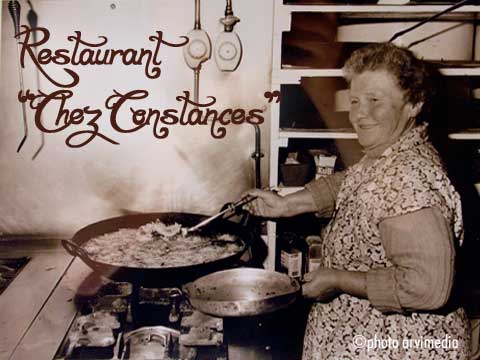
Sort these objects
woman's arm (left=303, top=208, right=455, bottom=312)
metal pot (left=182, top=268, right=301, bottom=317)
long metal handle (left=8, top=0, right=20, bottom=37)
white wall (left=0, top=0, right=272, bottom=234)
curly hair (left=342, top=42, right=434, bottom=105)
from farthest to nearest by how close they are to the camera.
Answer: white wall (left=0, top=0, right=272, bottom=234)
long metal handle (left=8, top=0, right=20, bottom=37)
metal pot (left=182, top=268, right=301, bottom=317)
curly hair (left=342, top=42, right=434, bottom=105)
woman's arm (left=303, top=208, right=455, bottom=312)

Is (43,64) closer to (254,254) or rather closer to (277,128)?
(277,128)

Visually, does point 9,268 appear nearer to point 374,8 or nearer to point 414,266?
point 414,266

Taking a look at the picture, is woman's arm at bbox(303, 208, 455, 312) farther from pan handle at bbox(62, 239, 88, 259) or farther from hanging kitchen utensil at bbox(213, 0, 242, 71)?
hanging kitchen utensil at bbox(213, 0, 242, 71)

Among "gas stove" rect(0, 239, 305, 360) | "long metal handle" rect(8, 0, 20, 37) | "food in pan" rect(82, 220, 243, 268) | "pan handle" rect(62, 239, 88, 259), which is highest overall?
"long metal handle" rect(8, 0, 20, 37)

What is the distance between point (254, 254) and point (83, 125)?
0.84 m

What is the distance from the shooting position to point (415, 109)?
4.21 feet

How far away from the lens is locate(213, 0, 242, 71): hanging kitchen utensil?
1765 millimetres

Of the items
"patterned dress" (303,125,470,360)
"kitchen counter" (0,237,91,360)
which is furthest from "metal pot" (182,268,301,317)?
"kitchen counter" (0,237,91,360)

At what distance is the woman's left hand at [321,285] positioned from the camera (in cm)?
127

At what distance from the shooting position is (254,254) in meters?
2.04

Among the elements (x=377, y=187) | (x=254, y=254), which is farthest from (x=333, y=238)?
(x=254, y=254)

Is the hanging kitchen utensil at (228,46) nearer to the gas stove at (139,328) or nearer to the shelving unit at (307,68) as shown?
the shelving unit at (307,68)

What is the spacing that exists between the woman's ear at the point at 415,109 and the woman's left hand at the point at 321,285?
45 cm

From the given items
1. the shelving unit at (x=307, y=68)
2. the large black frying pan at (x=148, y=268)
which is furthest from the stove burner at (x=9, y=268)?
the shelving unit at (x=307, y=68)
